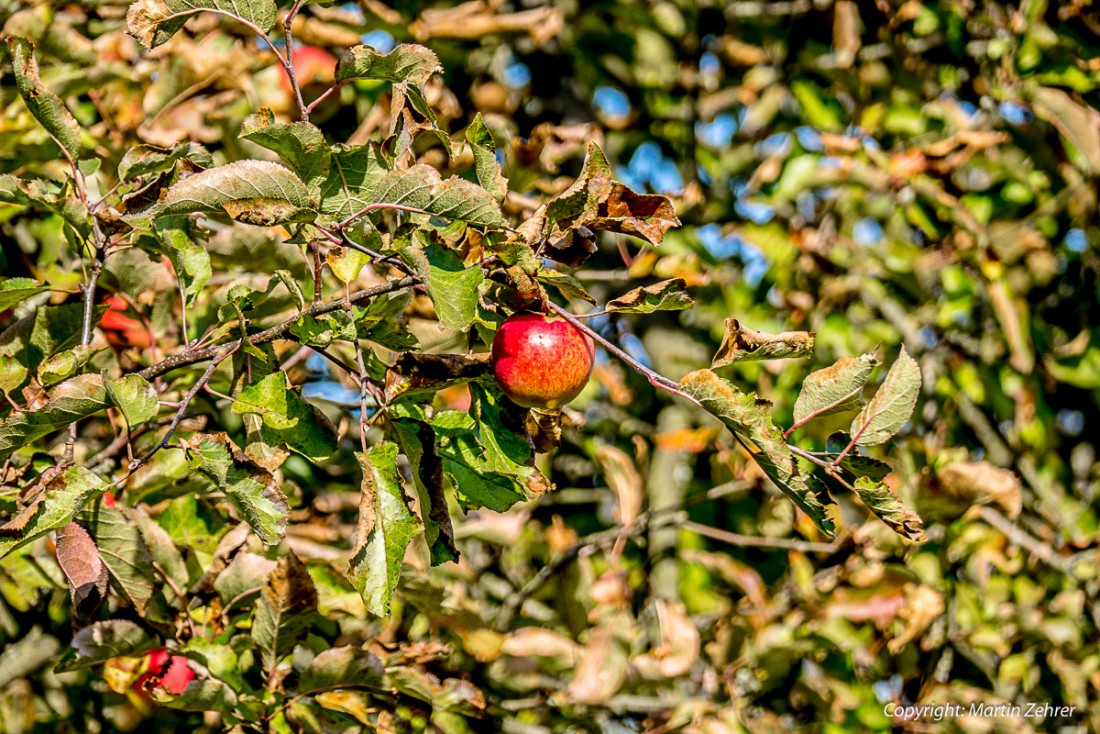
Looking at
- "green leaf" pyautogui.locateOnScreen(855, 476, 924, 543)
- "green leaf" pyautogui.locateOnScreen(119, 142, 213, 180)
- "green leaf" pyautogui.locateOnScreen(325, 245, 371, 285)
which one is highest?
"green leaf" pyautogui.locateOnScreen(119, 142, 213, 180)

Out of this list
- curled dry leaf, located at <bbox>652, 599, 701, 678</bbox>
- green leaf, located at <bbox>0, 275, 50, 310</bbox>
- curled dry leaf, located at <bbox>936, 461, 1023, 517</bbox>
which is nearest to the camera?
green leaf, located at <bbox>0, 275, 50, 310</bbox>

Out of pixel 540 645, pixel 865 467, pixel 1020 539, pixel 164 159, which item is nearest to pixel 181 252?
pixel 164 159

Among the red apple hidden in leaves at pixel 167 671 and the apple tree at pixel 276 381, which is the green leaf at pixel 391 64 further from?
the red apple hidden in leaves at pixel 167 671

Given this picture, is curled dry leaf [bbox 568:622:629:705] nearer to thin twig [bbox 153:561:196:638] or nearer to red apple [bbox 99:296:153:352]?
thin twig [bbox 153:561:196:638]

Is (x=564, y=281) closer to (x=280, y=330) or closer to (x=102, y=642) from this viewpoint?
(x=280, y=330)

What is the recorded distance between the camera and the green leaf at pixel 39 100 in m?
0.92

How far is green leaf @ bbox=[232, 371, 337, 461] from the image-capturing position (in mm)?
844

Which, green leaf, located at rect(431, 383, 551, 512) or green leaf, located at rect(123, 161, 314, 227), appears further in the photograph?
green leaf, located at rect(431, 383, 551, 512)

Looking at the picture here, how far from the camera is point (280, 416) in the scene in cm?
85

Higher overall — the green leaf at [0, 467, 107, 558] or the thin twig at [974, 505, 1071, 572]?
the green leaf at [0, 467, 107, 558]

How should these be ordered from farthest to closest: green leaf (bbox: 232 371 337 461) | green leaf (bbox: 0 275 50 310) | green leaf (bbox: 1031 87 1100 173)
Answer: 1. green leaf (bbox: 1031 87 1100 173)
2. green leaf (bbox: 0 275 50 310)
3. green leaf (bbox: 232 371 337 461)

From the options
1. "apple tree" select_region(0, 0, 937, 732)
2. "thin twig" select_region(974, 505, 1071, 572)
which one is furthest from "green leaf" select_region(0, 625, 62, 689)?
"thin twig" select_region(974, 505, 1071, 572)

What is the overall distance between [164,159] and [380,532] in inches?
18.8

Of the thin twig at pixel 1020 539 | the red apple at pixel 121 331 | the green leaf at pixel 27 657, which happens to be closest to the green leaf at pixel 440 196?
the red apple at pixel 121 331
